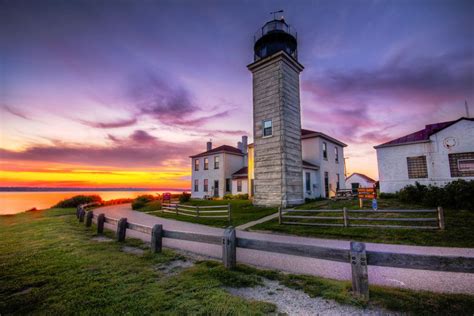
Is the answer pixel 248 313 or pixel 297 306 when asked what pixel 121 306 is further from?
pixel 297 306

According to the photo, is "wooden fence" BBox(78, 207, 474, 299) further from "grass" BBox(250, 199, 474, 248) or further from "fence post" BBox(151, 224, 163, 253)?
"grass" BBox(250, 199, 474, 248)

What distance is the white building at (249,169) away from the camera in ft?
72.8

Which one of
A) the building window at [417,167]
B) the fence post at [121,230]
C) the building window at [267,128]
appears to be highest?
the building window at [267,128]

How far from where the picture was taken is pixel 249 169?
25.6 metres

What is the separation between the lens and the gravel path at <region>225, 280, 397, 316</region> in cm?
334

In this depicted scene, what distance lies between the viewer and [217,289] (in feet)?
13.5

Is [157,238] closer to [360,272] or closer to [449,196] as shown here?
[360,272]

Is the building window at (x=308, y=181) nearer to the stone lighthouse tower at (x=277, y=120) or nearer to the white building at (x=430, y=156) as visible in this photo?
the stone lighthouse tower at (x=277, y=120)

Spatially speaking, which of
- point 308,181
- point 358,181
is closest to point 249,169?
point 308,181

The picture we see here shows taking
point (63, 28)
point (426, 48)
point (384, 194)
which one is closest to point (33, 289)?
point (63, 28)

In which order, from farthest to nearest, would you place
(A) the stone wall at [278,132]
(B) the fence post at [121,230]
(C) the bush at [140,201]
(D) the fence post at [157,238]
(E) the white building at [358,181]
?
1. (E) the white building at [358,181]
2. (C) the bush at [140,201]
3. (A) the stone wall at [278,132]
4. (B) the fence post at [121,230]
5. (D) the fence post at [157,238]

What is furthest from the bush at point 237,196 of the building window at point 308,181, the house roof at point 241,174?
the building window at point 308,181

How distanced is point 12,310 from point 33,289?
2.43 ft

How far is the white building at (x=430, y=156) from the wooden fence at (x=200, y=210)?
1380 centimetres
